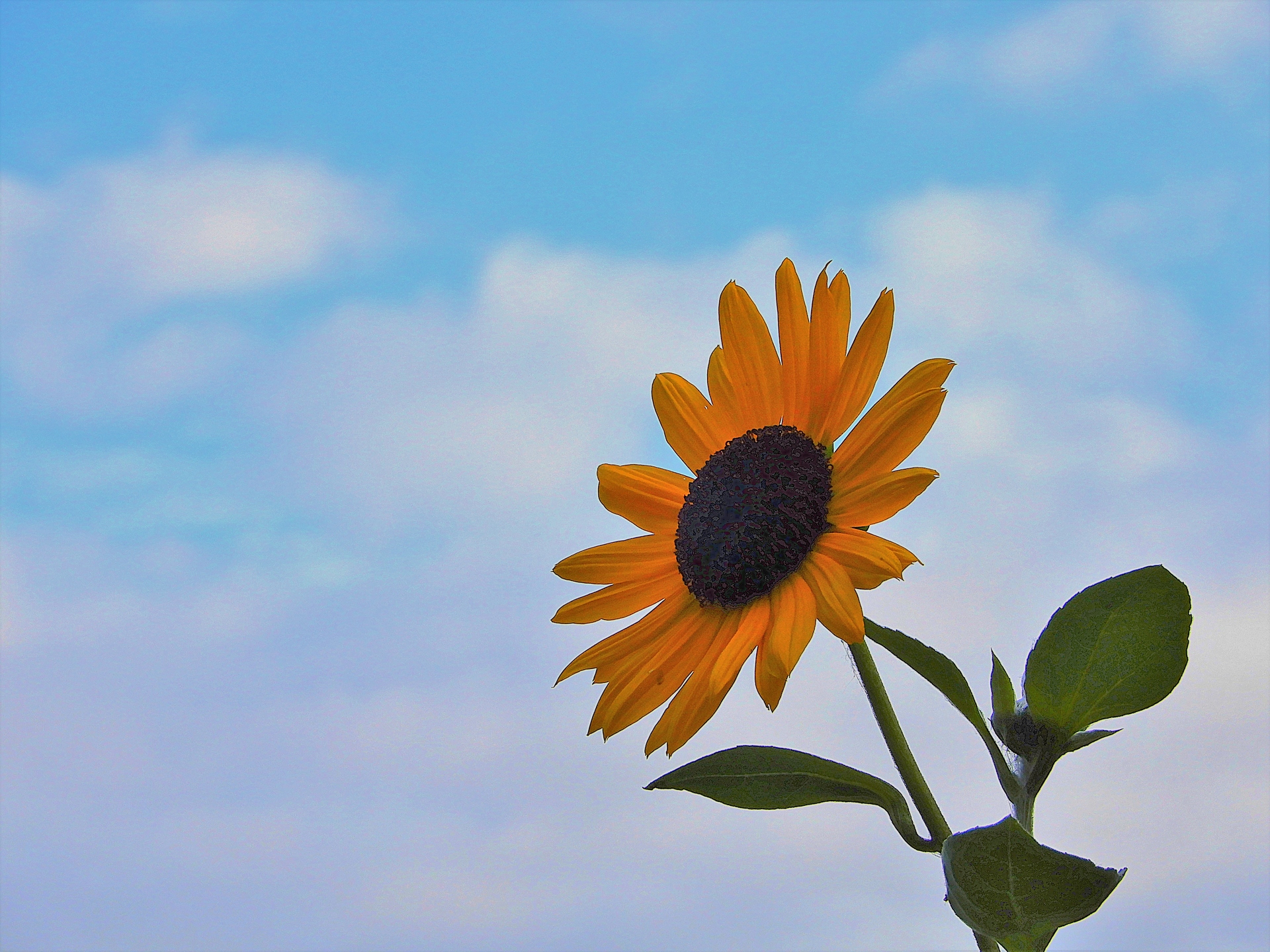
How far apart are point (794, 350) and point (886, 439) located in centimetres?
27

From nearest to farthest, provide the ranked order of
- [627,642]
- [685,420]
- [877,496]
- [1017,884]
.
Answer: [1017,884] → [877,496] → [627,642] → [685,420]

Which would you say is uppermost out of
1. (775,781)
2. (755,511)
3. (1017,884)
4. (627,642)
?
(755,511)

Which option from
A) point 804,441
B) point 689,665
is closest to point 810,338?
point 804,441

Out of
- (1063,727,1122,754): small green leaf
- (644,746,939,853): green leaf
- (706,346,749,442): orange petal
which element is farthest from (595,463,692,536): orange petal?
(1063,727,1122,754): small green leaf

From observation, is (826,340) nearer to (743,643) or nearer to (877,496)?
(877,496)

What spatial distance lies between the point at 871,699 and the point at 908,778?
4.3 inches

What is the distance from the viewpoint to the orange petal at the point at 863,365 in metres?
1.60

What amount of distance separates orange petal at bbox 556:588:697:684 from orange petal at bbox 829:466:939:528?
274mm

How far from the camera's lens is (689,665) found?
1.60 meters

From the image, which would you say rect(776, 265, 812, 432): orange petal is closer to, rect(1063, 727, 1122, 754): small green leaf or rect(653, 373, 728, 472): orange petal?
rect(653, 373, 728, 472): orange petal

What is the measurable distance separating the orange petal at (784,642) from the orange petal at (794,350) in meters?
0.32

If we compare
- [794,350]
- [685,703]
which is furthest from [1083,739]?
[794,350]

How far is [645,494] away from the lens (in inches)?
74.2

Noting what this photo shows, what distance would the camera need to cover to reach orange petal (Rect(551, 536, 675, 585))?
181 centimetres
